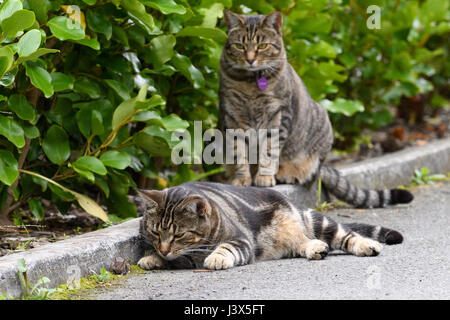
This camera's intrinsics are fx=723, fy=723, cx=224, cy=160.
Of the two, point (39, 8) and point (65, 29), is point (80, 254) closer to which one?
point (65, 29)

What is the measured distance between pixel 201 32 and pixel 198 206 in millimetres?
1310

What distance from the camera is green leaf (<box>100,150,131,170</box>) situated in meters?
4.29

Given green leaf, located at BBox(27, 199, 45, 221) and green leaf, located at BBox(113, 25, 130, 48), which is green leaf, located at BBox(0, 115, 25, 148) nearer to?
green leaf, located at BBox(27, 199, 45, 221)

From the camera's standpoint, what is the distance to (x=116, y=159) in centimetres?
433

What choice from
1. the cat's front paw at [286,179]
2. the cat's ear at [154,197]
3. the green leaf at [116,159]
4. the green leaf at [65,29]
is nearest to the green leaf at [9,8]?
the green leaf at [65,29]

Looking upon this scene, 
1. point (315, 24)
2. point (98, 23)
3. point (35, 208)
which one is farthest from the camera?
point (315, 24)

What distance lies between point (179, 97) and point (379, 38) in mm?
2805

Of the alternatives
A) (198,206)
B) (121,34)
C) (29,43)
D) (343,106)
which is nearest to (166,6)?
(121,34)

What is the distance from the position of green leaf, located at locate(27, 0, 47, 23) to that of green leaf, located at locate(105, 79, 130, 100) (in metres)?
0.64

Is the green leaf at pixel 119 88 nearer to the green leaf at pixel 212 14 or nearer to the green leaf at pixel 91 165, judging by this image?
the green leaf at pixel 91 165

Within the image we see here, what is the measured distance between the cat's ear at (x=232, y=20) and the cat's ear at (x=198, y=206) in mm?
1999

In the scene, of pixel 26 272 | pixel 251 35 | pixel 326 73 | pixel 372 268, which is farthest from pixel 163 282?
pixel 326 73

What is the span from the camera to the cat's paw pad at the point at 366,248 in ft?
13.7

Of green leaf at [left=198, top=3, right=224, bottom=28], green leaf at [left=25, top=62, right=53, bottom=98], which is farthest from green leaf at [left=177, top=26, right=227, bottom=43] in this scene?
green leaf at [left=25, top=62, right=53, bottom=98]
